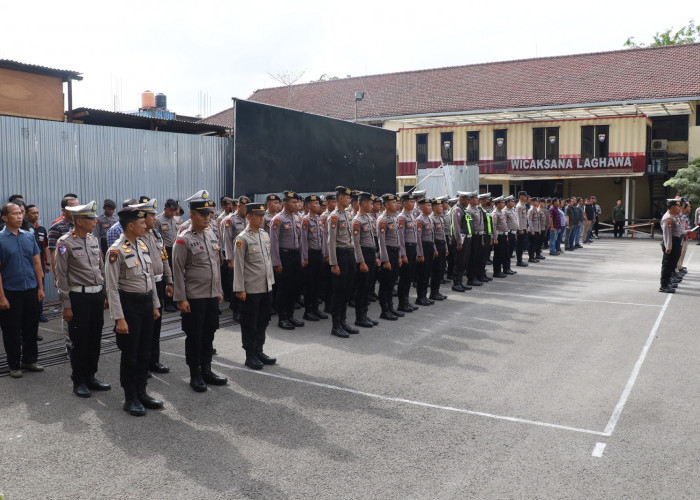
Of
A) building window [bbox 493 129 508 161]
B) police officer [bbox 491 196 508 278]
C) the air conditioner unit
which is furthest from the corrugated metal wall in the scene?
the air conditioner unit

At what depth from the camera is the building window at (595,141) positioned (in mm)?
29312

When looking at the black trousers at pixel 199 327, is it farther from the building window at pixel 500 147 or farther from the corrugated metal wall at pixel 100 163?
the building window at pixel 500 147

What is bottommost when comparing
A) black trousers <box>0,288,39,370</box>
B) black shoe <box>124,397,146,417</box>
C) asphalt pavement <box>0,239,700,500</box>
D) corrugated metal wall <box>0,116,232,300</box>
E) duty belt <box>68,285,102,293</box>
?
asphalt pavement <box>0,239,700,500</box>

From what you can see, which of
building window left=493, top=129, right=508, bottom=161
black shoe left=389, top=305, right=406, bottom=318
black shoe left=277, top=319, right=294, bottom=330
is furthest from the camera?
building window left=493, top=129, right=508, bottom=161

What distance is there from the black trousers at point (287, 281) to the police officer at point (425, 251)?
8.25ft

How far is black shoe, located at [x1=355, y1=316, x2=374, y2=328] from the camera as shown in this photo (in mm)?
9219

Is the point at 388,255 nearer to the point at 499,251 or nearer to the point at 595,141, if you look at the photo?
the point at 499,251

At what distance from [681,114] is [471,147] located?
9629 millimetres

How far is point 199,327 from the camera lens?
626 centimetres

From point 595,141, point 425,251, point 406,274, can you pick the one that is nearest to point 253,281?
point 406,274

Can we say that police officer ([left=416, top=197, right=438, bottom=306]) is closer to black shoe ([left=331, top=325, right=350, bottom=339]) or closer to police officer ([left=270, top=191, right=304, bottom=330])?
police officer ([left=270, top=191, right=304, bottom=330])

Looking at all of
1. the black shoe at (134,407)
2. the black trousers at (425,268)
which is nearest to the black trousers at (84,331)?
the black shoe at (134,407)

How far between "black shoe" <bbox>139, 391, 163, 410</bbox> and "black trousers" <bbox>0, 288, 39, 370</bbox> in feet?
6.11

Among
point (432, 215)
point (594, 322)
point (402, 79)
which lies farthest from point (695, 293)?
point (402, 79)
